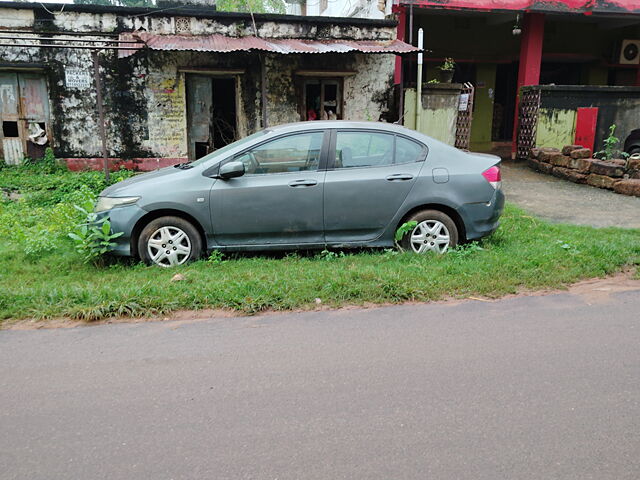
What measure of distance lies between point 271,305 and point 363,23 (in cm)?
1007

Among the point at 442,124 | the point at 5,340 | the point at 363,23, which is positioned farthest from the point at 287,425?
the point at 363,23

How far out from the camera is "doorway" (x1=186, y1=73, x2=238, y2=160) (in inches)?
519

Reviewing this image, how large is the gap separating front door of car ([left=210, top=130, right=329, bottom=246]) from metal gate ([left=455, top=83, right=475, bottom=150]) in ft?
24.9

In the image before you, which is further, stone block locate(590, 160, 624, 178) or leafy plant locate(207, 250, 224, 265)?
stone block locate(590, 160, 624, 178)

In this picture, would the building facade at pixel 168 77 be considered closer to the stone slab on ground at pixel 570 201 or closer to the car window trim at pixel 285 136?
the stone slab on ground at pixel 570 201

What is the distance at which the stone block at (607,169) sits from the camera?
33.8ft

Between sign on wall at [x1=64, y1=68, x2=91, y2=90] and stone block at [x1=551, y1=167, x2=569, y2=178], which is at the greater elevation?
sign on wall at [x1=64, y1=68, x2=91, y2=90]

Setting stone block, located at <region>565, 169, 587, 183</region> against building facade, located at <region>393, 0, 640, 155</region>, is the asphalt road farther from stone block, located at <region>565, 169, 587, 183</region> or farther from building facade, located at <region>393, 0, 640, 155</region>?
building facade, located at <region>393, 0, 640, 155</region>

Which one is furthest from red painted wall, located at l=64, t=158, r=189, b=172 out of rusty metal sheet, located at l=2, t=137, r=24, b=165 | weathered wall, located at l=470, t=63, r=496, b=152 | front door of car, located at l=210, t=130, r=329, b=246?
weathered wall, located at l=470, t=63, r=496, b=152

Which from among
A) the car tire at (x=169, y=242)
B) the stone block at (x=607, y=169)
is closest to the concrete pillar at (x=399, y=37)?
the stone block at (x=607, y=169)

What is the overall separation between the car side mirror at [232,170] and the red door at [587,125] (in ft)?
33.2

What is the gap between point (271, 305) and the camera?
498cm

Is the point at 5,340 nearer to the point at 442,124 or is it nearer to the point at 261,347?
the point at 261,347

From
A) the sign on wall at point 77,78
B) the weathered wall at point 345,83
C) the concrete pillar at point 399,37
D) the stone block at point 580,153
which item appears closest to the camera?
the stone block at point 580,153
